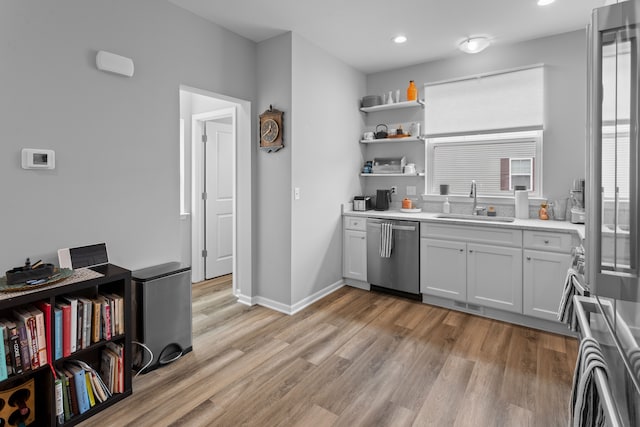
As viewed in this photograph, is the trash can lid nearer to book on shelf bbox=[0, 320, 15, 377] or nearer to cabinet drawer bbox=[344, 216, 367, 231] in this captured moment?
book on shelf bbox=[0, 320, 15, 377]

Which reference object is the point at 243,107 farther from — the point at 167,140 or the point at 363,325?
the point at 363,325

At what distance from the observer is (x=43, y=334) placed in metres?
1.77

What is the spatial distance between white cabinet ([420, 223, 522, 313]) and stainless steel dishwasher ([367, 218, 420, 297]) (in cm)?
9

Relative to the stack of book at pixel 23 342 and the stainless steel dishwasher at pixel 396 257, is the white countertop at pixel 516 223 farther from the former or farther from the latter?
the stack of book at pixel 23 342

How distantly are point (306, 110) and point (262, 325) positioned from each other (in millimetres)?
2142

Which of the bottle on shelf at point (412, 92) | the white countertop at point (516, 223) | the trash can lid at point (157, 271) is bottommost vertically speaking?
the trash can lid at point (157, 271)

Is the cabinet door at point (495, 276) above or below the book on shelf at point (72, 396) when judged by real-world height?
above

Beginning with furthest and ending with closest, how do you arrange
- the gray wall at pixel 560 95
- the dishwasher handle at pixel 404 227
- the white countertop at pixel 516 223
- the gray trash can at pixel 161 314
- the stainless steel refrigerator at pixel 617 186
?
the dishwasher handle at pixel 404 227
the gray wall at pixel 560 95
the white countertop at pixel 516 223
the gray trash can at pixel 161 314
the stainless steel refrigerator at pixel 617 186

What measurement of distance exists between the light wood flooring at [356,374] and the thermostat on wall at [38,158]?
4.82ft

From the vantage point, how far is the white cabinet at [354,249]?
4094 millimetres

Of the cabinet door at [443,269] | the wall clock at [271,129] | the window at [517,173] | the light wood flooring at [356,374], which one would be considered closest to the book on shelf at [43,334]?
the light wood flooring at [356,374]

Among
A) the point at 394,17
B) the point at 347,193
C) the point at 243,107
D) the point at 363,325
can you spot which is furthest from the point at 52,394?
the point at 394,17

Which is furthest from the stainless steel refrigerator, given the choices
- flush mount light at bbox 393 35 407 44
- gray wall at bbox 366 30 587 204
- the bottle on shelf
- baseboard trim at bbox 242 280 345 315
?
the bottle on shelf

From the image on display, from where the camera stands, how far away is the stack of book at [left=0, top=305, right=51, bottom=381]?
165 centimetres
